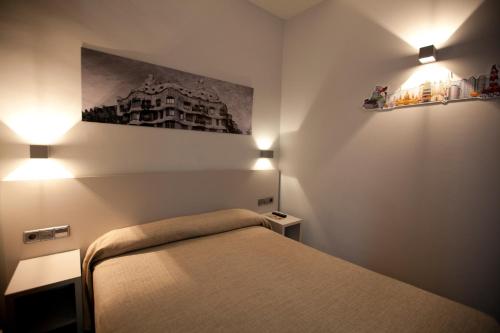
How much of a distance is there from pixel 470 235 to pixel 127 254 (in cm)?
245

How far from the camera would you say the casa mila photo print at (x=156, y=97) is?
5.82 ft

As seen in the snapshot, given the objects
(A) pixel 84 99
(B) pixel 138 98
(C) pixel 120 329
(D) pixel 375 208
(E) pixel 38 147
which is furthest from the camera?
(D) pixel 375 208

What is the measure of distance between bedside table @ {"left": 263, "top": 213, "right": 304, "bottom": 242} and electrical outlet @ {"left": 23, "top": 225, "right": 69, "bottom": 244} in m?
1.85

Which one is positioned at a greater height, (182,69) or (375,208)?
(182,69)

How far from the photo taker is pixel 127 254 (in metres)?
1.61

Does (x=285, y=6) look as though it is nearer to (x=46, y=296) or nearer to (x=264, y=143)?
(x=264, y=143)

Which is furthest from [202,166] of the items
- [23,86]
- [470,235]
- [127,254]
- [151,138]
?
[470,235]

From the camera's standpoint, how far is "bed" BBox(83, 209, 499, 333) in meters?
1.01

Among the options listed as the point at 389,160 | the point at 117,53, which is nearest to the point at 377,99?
the point at 389,160

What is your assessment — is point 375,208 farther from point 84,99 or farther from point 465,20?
point 84,99

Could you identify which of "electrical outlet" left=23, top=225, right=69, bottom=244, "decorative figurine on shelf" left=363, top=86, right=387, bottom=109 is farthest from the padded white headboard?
"decorative figurine on shelf" left=363, top=86, right=387, bottom=109

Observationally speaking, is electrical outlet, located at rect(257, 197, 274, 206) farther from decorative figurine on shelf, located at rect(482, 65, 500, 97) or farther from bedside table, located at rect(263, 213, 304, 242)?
decorative figurine on shelf, located at rect(482, 65, 500, 97)

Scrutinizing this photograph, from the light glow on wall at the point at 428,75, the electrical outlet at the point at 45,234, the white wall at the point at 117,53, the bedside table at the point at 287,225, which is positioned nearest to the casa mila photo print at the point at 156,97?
the white wall at the point at 117,53

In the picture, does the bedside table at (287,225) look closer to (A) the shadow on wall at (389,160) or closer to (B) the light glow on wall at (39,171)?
(A) the shadow on wall at (389,160)
